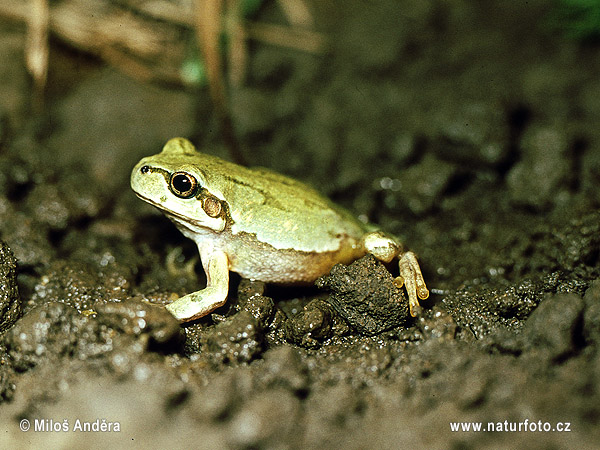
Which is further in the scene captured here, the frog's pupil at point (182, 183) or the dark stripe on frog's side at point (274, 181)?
the dark stripe on frog's side at point (274, 181)

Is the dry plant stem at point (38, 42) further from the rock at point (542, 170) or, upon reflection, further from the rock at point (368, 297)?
the rock at point (542, 170)

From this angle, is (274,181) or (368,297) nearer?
(368,297)

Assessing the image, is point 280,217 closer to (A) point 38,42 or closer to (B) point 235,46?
→ (B) point 235,46

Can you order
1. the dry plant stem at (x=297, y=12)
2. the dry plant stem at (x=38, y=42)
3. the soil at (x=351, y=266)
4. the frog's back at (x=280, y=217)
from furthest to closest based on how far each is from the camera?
1. the dry plant stem at (x=297, y=12)
2. the dry plant stem at (x=38, y=42)
3. the frog's back at (x=280, y=217)
4. the soil at (x=351, y=266)

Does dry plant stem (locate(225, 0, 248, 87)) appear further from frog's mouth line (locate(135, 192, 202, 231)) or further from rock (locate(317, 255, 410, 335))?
rock (locate(317, 255, 410, 335))

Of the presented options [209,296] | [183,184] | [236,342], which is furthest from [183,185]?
[236,342]

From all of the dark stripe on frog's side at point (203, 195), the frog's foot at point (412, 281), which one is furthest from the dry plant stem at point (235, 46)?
the frog's foot at point (412, 281)
